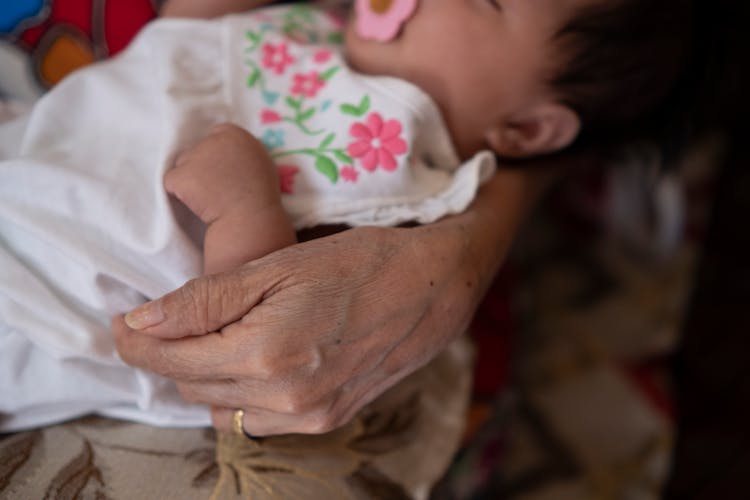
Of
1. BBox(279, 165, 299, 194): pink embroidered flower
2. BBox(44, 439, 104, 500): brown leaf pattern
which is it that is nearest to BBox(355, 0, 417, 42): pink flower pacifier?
BBox(279, 165, 299, 194): pink embroidered flower

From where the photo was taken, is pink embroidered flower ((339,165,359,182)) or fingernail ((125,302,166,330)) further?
pink embroidered flower ((339,165,359,182))

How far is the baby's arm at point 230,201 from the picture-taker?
72 cm

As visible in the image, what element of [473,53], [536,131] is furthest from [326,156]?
[536,131]

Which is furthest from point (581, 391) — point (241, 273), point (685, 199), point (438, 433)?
point (241, 273)

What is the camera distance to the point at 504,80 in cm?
92

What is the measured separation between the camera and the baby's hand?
725 millimetres

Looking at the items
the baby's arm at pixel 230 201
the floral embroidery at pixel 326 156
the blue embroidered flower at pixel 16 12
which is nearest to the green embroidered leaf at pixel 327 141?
the floral embroidery at pixel 326 156

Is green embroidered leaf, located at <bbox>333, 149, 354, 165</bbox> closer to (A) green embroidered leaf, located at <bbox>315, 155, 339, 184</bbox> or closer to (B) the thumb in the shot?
(A) green embroidered leaf, located at <bbox>315, 155, 339, 184</bbox>

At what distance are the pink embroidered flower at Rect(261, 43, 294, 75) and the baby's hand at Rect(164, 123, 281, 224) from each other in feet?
0.56

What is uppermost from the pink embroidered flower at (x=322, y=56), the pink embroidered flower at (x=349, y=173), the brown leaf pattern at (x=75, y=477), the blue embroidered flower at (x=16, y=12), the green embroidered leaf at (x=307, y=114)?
the blue embroidered flower at (x=16, y=12)

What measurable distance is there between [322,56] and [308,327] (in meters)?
0.42

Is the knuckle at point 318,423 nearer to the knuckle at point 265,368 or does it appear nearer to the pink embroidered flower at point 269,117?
the knuckle at point 265,368

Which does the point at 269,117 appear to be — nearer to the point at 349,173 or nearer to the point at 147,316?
the point at 349,173

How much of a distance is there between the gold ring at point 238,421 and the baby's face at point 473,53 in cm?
49
